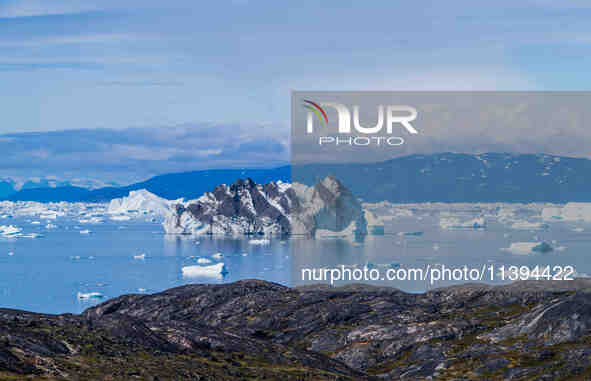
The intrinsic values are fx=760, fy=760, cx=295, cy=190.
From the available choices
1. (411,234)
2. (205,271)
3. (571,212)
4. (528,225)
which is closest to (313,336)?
(411,234)

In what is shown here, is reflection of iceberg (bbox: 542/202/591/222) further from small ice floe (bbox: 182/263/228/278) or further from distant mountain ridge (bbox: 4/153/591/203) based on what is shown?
small ice floe (bbox: 182/263/228/278)

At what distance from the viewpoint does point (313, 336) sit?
8538 cm

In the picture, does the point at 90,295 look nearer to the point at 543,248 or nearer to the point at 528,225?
the point at 528,225

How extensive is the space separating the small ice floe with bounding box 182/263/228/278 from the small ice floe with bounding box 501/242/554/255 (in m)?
69.8

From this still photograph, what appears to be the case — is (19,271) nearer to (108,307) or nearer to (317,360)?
(108,307)

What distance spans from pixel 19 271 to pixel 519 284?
437ft

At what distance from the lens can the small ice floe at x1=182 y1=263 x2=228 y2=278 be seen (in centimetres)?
16888

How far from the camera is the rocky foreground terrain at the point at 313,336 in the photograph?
43.2 m

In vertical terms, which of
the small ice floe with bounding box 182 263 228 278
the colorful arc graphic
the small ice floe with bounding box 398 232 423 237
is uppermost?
the colorful arc graphic

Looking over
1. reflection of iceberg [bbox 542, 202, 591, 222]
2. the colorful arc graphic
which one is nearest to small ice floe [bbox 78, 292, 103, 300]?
the colorful arc graphic

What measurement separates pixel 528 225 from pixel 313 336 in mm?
50157

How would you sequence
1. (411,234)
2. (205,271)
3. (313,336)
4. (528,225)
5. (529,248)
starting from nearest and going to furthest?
(313,336), (529,248), (528,225), (411,234), (205,271)

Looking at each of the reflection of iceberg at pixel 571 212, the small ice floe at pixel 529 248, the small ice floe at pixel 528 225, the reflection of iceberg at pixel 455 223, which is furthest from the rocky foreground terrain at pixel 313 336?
the reflection of iceberg at pixel 571 212

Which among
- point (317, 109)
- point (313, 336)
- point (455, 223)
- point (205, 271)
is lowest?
point (205, 271)
